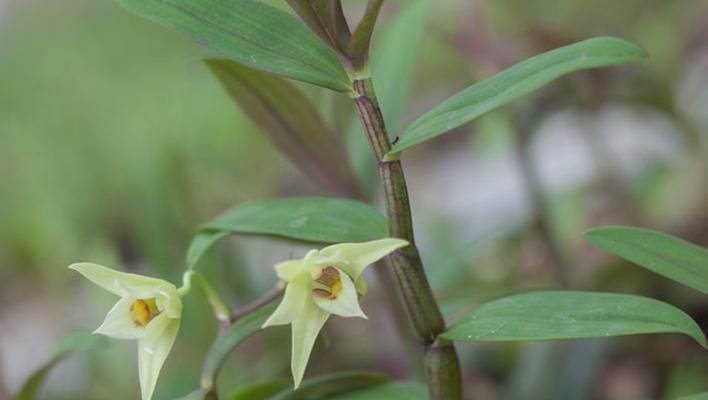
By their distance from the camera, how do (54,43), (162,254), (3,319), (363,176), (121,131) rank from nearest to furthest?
(363,176)
(162,254)
(3,319)
(121,131)
(54,43)

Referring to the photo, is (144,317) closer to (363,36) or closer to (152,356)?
(152,356)

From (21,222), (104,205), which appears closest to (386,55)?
(21,222)

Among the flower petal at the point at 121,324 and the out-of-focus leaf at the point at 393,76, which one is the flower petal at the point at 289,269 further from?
the out-of-focus leaf at the point at 393,76

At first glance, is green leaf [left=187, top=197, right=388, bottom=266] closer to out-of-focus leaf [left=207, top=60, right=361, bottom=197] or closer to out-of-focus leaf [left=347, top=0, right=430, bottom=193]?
out-of-focus leaf [left=207, top=60, right=361, bottom=197]

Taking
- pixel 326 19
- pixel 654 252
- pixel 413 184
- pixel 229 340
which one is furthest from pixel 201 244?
pixel 413 184

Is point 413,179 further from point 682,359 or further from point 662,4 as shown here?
point 682,359
